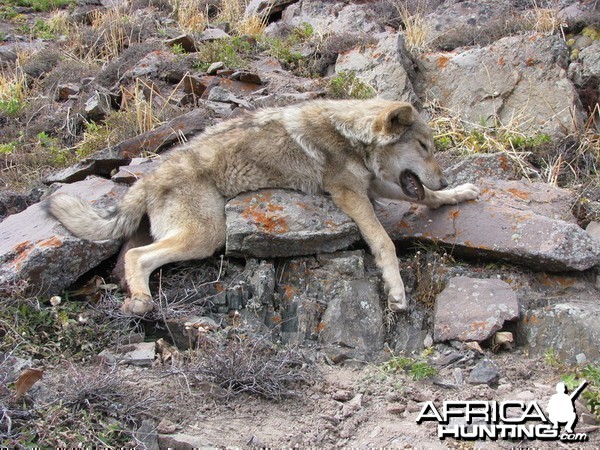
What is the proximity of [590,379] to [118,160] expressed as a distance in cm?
586

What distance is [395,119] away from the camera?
250 inches

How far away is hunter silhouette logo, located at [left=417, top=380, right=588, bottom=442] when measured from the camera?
13.2ft

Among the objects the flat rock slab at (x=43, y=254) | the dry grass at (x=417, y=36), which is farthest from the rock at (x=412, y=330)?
the dry grass at (x=417, y=36)

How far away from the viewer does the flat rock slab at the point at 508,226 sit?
594 cm

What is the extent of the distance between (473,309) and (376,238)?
116 cm

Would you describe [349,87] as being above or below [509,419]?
above

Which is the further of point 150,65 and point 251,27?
point 251,27

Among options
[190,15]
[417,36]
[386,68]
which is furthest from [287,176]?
[190,15]

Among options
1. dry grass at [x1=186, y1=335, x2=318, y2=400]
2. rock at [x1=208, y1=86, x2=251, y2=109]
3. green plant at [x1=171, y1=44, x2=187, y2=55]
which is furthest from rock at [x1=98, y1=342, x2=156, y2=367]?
green plant at [x1=171, y1=44, x2=187, y2=55]

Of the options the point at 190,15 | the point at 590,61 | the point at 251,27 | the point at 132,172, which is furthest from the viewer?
the point at 190,15

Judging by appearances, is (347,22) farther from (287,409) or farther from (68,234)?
(287,409)

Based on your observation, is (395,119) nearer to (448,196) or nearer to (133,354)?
(448,196)

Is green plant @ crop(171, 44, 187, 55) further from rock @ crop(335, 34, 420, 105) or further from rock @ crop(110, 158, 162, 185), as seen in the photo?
rock @ crop(110, 158, 162, 185)

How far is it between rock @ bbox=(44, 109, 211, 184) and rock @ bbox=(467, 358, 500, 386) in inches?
199
